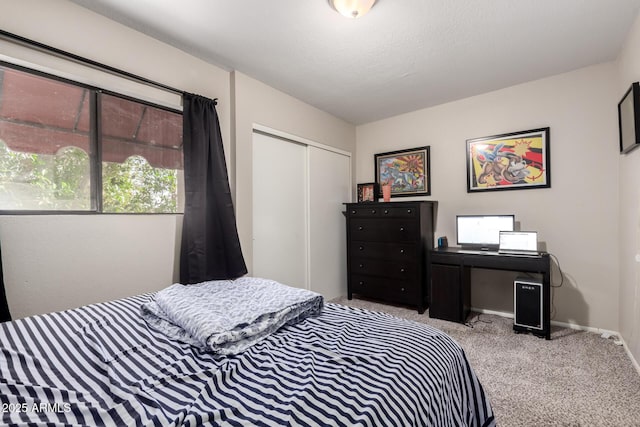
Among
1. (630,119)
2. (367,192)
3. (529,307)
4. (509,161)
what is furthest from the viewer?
(367,192)

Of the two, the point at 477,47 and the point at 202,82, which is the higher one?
the point at 477,47

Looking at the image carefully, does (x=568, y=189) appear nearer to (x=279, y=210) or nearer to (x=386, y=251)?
(x=386, y=251)

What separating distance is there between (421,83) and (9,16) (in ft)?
10.1

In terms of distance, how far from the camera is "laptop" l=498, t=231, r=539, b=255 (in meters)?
2.79

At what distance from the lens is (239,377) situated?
2.82 feet

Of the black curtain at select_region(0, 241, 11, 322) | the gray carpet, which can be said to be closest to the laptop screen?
the gray carpet

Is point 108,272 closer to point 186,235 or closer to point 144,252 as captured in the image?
point 144,252

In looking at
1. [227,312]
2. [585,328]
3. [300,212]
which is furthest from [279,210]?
[585,328]

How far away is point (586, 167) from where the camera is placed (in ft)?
9.01

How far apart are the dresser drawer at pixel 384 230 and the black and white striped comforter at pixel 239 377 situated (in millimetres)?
2174

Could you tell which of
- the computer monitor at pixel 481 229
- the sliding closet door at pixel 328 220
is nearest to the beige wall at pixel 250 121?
the sliding closet door at pixel 328 220

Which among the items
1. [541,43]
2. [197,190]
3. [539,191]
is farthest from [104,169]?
[539,191]

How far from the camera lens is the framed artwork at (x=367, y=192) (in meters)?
3.99

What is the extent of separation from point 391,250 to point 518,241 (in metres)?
1.26
